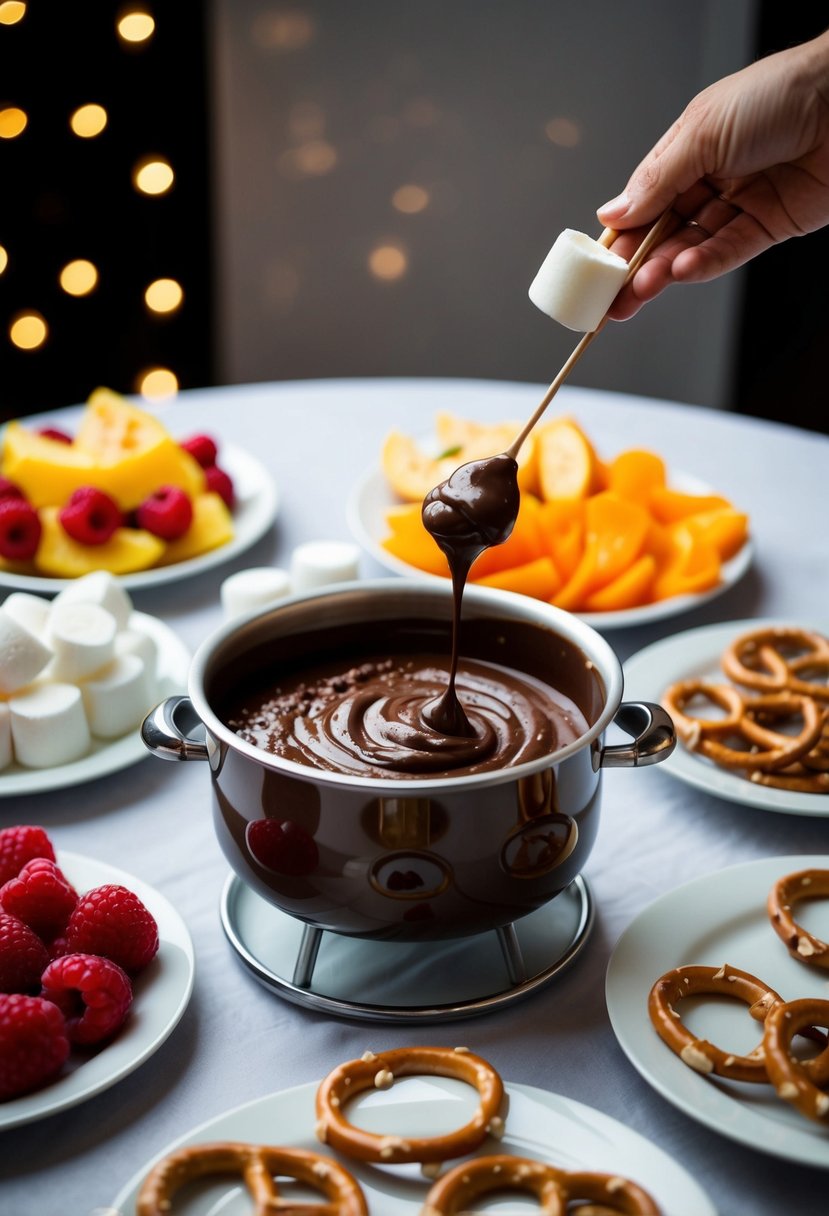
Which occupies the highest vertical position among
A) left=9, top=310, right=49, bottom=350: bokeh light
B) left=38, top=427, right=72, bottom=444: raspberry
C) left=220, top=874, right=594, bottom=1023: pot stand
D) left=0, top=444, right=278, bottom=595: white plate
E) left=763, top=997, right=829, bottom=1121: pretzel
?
left=38, top=427, right=72, bottom=444: raspberry

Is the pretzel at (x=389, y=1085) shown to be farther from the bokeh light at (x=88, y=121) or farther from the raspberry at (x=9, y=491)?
the bokeh light at (x=88, y=121)

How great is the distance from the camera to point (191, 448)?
1.92 metres

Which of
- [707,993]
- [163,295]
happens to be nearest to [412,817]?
[707,993]

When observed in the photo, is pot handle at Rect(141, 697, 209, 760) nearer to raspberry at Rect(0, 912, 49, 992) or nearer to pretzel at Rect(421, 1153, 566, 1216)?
raspberry at Rect(0, 912, 49, 992)

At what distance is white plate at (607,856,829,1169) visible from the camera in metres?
0.82

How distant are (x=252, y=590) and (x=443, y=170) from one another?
2513 millimetres

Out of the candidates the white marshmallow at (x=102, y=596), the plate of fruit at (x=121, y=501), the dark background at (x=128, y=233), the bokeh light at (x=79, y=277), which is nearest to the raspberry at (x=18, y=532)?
the plate of fruit at (x=121, y=501)

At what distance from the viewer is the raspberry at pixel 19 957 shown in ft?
3.02

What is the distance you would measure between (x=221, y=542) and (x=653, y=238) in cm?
83

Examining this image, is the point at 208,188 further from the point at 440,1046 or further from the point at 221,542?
the point at 440,1046

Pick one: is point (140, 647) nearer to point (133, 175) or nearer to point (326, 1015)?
point (326, 1015)

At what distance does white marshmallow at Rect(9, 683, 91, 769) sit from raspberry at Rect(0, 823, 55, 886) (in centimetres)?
20

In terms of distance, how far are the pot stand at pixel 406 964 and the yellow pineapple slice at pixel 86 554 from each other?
2.43 ft

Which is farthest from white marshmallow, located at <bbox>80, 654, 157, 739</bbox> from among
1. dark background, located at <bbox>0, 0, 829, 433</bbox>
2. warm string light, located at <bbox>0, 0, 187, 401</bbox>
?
dark background, located at <bbox>0, 0, 829, 433</bbox>
